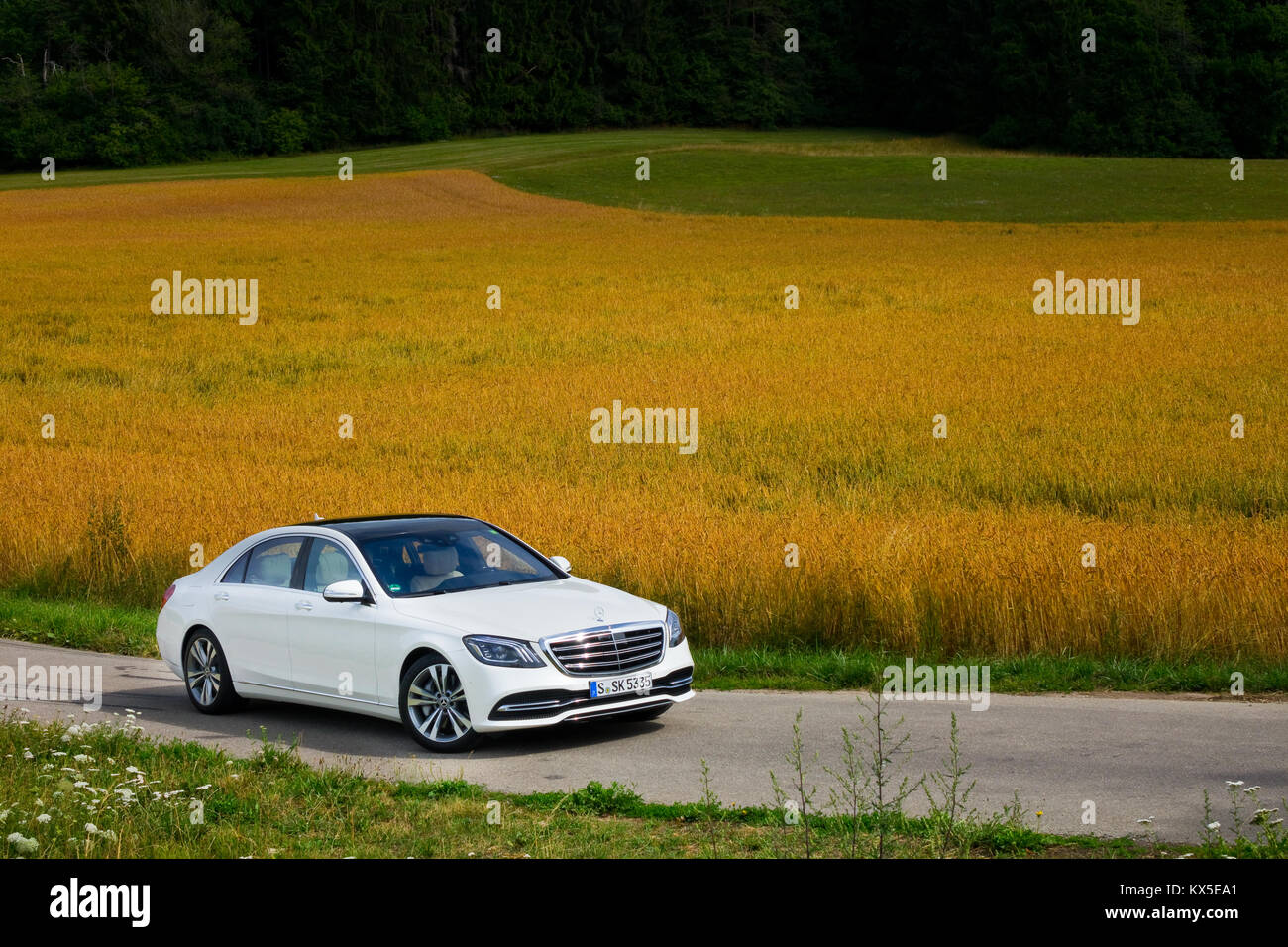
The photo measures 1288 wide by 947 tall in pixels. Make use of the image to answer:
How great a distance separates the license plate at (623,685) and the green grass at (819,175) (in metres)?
58.8

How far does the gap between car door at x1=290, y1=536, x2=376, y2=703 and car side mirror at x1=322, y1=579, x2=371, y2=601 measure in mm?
163

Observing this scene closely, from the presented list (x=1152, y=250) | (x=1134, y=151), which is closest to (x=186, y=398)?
(x=1152, y=250)

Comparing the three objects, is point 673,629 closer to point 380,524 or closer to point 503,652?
point 503,652

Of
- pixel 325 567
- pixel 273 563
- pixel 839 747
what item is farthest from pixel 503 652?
pixel 273 563

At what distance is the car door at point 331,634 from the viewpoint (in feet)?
35.0

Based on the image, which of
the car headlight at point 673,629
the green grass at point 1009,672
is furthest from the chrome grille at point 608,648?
the green grass at point 1009,672

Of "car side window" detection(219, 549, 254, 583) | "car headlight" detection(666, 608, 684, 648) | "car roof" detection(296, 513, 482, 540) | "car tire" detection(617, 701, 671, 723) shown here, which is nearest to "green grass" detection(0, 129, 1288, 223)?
"car roof" detection(296, 513, 482, 540)

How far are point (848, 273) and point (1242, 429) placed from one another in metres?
23.0

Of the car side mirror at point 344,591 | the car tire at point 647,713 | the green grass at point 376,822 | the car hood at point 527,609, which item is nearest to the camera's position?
the green grass at point 376,822

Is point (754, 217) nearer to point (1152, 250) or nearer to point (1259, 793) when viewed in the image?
point (1152, 250)

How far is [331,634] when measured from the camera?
1091cm

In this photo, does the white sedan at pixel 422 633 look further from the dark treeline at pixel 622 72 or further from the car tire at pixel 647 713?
the dark treeline at pixel 622 72

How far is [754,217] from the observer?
66.4 meters

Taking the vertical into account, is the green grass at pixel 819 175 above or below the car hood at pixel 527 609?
above
